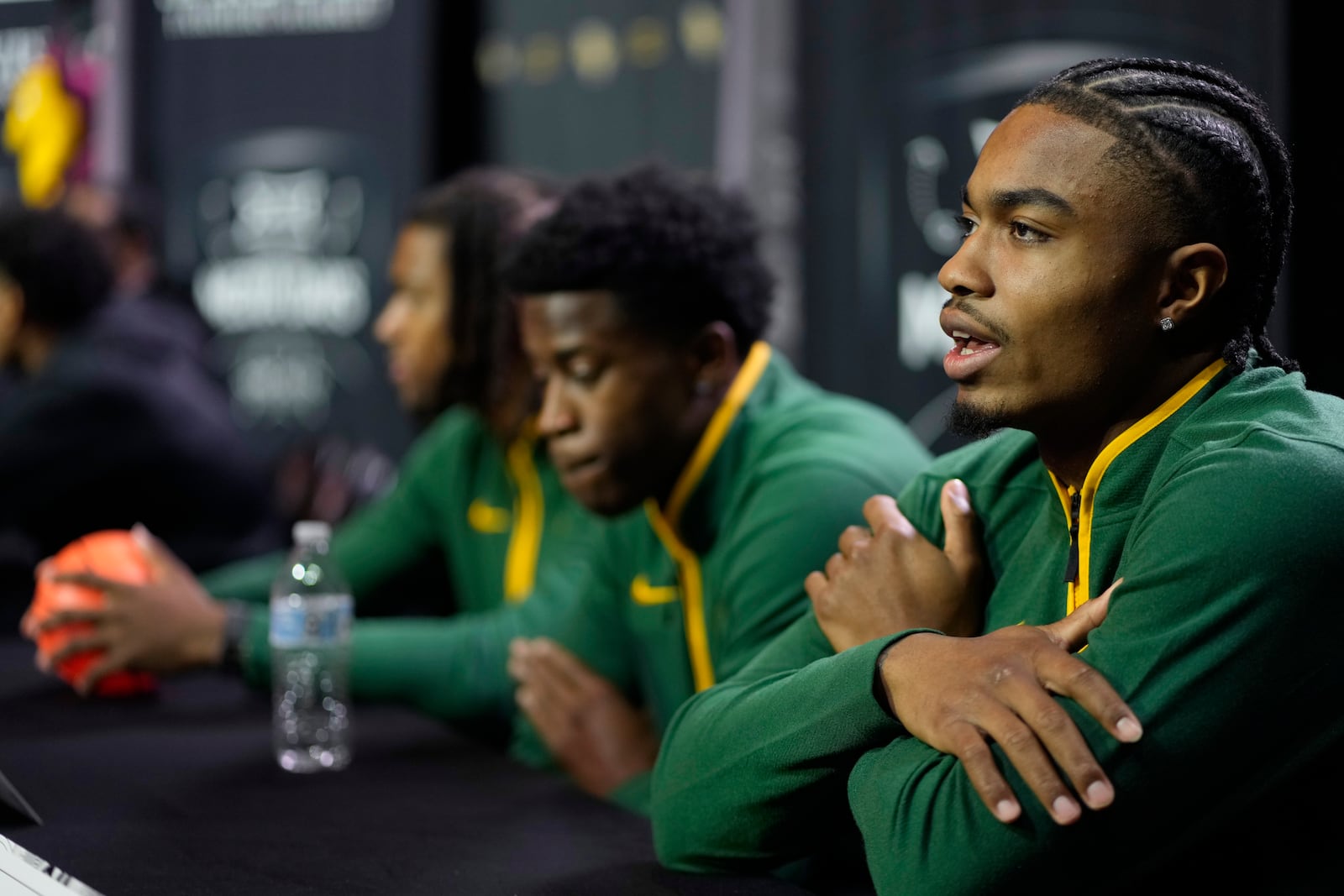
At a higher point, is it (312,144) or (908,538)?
(312,144)

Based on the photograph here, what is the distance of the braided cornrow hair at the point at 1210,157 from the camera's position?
1174 mm

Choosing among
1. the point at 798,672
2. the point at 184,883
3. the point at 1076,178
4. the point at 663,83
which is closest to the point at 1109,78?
the point at 1076,178

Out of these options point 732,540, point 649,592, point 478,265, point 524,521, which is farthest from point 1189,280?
point 478,265

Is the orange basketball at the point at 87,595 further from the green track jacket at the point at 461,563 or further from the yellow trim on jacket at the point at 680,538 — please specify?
the yellow trim on jacket at the point at 680,538

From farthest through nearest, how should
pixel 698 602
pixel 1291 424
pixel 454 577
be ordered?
pixel 454 577
pixel 698 602
pixel 1291 424

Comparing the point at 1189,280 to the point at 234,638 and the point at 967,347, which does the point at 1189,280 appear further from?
the point at 234,638

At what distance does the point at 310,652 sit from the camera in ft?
7.24

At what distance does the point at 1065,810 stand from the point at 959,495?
45 cm

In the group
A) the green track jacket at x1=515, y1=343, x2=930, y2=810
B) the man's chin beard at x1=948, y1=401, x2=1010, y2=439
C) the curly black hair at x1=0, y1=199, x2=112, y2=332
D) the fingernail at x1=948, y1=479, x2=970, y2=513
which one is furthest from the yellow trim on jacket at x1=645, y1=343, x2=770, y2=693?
the curly black hair at x1=0, y1=199, x2=112, y2=332

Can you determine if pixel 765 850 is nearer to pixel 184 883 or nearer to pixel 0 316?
pixel 184 883

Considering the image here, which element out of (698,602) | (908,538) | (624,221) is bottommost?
(698,602)

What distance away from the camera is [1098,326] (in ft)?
3.92

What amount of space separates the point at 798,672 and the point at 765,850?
16cm

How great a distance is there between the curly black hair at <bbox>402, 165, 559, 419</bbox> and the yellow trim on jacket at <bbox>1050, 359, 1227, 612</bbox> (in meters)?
1.46
